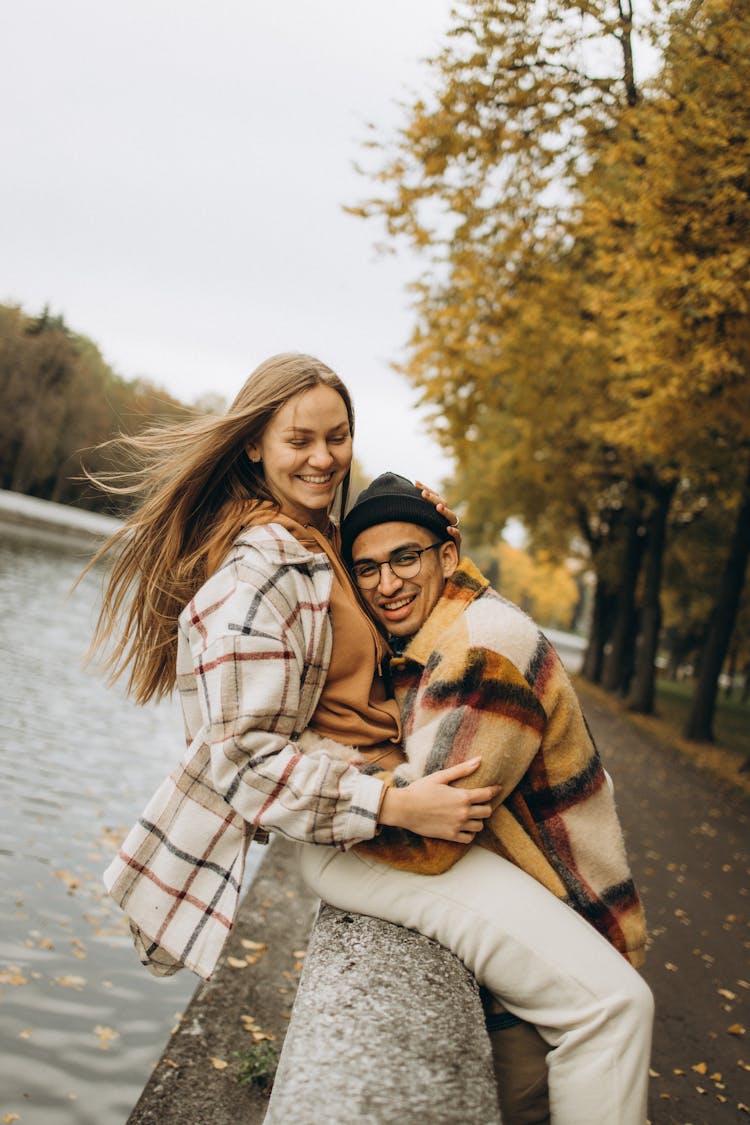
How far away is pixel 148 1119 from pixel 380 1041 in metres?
2.11

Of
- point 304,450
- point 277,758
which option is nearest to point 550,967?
point 277,758

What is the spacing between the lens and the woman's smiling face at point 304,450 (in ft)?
10.5

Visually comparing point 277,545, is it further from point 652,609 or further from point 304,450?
point 652,609

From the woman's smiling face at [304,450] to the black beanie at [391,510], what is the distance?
12cm

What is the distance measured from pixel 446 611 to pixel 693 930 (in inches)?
214

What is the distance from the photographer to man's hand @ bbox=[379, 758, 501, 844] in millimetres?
2518

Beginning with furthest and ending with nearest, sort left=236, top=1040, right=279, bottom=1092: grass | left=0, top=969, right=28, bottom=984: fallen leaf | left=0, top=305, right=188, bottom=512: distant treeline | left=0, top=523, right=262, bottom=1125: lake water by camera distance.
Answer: left=0, top=305, right=188, bottom=512: distant treeline
left=0, top=969, right=28, bottom=984: fallen leaf
left=0, top=523, right=262, bottom=1125: lake water
left=236, top=1040, right=279, bottom=1092: grass

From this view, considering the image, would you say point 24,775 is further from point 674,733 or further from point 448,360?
point 674,733

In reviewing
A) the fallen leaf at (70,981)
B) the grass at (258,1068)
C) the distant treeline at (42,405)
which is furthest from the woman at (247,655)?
the distant treeline at (42,405)

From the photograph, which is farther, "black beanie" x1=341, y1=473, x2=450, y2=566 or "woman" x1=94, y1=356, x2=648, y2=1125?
"black beanie" x1=341, y1=473, x2=450, y2=566

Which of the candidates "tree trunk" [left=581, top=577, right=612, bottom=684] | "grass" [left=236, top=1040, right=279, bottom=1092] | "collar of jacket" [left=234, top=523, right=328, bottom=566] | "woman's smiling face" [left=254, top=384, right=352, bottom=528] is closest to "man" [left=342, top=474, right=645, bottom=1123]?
"collar of jacket" [left=234, top=523, right=328, bottom=566]

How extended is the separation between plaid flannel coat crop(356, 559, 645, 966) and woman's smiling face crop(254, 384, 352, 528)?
0.65m

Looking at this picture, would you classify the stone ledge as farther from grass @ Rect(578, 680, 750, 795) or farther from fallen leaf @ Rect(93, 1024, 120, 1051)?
grass @ Rect(578, 680, 750, 795)

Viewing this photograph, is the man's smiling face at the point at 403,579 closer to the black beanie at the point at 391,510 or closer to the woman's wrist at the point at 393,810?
the black beanie at the point at 391,510
